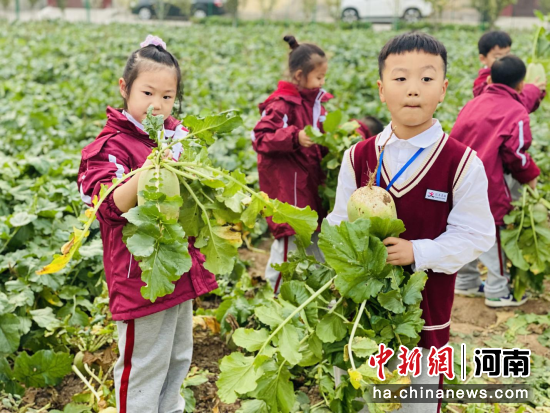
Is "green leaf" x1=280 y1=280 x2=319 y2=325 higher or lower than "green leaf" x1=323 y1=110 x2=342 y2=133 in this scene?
lower

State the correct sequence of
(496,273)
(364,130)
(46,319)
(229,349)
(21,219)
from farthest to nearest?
(496,273) → (364,130) → (21,219) → (229,349) → (46,319)

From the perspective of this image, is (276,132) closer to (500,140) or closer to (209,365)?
(209,365)

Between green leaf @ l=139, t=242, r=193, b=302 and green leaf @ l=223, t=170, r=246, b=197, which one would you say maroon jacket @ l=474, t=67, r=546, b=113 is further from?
green leaf @ l=139, t=242, r=193, b=302

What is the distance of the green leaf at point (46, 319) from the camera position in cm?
333

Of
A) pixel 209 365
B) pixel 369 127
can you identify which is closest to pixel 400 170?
pixel 209 365

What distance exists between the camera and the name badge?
2191mm

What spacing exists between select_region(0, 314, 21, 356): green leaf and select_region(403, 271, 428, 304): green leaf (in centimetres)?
194

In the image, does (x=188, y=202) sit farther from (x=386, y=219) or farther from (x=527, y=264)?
(x=527, y=264)

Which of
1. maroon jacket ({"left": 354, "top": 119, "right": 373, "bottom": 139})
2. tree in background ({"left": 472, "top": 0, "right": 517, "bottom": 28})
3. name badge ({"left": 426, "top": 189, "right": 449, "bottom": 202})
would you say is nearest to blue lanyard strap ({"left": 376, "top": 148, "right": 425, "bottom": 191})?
name badge ({"left": 426, "top": 189, "right": 449, "bottom": 202})

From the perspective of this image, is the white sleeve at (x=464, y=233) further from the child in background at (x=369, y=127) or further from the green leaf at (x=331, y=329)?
the child in background at (x=369, y=127)

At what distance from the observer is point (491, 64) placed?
15.8 ft

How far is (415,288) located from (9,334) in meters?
2.00

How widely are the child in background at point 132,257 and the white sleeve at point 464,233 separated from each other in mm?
885

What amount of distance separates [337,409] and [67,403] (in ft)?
5.10
